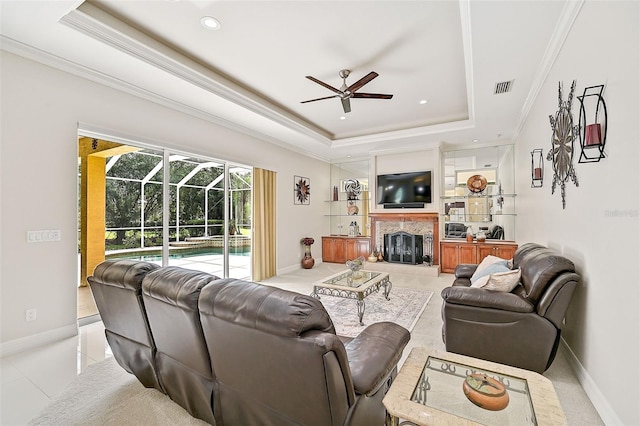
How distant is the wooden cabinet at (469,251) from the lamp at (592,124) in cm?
403

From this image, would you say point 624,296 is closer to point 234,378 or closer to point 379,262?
point 234,378

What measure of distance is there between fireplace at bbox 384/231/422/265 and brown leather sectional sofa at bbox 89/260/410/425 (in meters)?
5.14

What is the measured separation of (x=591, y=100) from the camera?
6.61 feet

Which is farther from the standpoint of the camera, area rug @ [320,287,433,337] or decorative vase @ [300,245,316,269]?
decorative vase @ [300,245,316,269]

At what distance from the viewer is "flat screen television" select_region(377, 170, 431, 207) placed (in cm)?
650

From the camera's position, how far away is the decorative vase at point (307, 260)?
680 cm

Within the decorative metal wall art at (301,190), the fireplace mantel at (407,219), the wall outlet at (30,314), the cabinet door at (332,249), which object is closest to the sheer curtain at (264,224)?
the decorative metal wall art at (301,190)

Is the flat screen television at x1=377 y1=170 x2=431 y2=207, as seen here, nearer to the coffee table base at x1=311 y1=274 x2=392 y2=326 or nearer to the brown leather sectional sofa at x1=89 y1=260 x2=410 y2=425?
the coffee table base at x1=311 y1=274 x2=392 y2=326

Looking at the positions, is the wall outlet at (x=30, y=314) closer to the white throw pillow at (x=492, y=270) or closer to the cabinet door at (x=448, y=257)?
the white throw pillow at (x=492, y=270)

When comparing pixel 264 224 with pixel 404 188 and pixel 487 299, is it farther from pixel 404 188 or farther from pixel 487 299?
pixel 487 299

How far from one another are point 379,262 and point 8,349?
5.98 meters

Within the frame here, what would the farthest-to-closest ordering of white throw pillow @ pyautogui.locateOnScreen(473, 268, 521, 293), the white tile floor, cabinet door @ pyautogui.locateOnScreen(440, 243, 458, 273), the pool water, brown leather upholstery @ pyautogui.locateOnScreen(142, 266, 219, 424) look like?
cabinet door @ pyautogui.locateOnScreen(440, 243, 458, 273) < the pool water < white throw pillow @ pyautogui.locateOnScreen(473, 268, 521, 293) < the white tile floor < brown leather upholstery @ pyautogui.locateOnScreen(142, 266, 219, 424)

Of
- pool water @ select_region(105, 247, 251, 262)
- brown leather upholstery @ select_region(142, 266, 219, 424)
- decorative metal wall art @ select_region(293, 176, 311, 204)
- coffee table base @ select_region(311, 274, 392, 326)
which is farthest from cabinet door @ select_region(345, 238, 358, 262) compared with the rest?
brown leather upholstery @ select_region(142, 266, 219, 424)

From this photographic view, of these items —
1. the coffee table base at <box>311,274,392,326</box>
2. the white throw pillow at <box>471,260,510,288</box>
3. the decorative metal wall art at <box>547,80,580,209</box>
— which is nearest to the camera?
the decorative metal wall art at <box>547,80,580,209</box>
